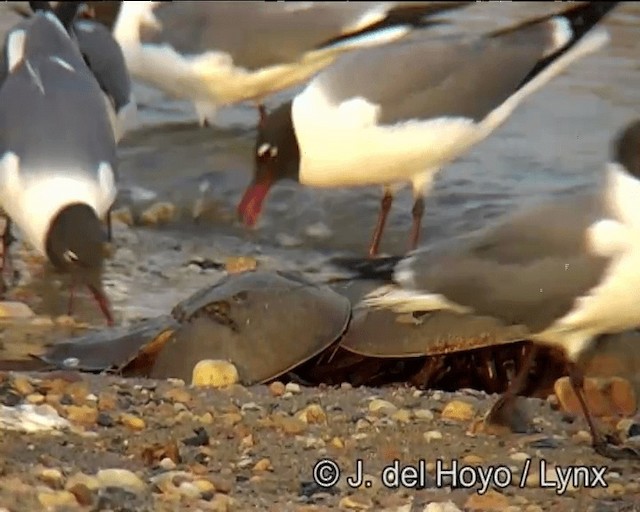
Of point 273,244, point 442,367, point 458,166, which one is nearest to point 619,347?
point 442,367

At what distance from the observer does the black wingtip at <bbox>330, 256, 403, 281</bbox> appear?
430cm

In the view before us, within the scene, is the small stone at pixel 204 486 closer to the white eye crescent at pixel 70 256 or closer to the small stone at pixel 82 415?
the small stone at pixel 82 415

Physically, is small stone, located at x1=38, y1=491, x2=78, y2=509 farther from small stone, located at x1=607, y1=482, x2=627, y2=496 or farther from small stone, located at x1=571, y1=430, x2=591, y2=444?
small stone, located at x1=571, y1=430, x2=591, y2=444

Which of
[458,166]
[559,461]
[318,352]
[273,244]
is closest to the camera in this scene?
[559,461]

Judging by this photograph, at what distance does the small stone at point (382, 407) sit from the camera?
4.46m

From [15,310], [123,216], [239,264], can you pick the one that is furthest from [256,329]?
[123,216]

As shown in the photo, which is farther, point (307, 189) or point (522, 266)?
point (307, 189)

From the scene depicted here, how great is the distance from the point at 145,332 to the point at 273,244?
2.51m

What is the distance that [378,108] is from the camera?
22.5ft

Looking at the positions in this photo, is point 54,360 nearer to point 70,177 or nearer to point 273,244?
point 70,177

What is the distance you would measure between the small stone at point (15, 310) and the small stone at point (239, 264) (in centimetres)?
112

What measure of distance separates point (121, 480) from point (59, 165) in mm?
2603

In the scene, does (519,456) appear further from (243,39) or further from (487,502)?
(243,39)

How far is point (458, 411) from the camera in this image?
4523 mm
